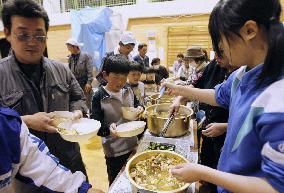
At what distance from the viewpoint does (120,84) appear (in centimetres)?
184

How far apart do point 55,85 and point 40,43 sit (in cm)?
28

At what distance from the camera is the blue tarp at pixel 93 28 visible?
6.36 meters

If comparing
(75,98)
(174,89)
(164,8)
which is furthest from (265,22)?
(164,8)

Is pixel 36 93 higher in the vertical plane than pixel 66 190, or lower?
higher

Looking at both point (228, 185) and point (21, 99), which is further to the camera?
point (21, 99)

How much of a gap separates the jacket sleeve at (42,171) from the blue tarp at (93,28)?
576 cm

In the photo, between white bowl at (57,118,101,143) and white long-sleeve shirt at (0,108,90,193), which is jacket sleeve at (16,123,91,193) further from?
white bowl at (57,118,101,143)

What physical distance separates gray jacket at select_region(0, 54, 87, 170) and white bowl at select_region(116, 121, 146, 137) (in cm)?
33

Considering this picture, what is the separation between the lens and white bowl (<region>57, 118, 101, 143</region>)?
4.21 feet

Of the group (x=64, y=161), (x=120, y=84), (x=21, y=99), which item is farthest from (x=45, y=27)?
(x=64, y=161)

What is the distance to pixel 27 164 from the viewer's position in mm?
938

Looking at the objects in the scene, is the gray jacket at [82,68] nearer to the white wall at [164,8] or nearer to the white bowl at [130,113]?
the white wall at [164,8]

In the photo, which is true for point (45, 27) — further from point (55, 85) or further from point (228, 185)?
point (228, 185)

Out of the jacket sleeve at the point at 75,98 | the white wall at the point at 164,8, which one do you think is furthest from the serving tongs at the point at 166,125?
the white wall at the point at 164,8
